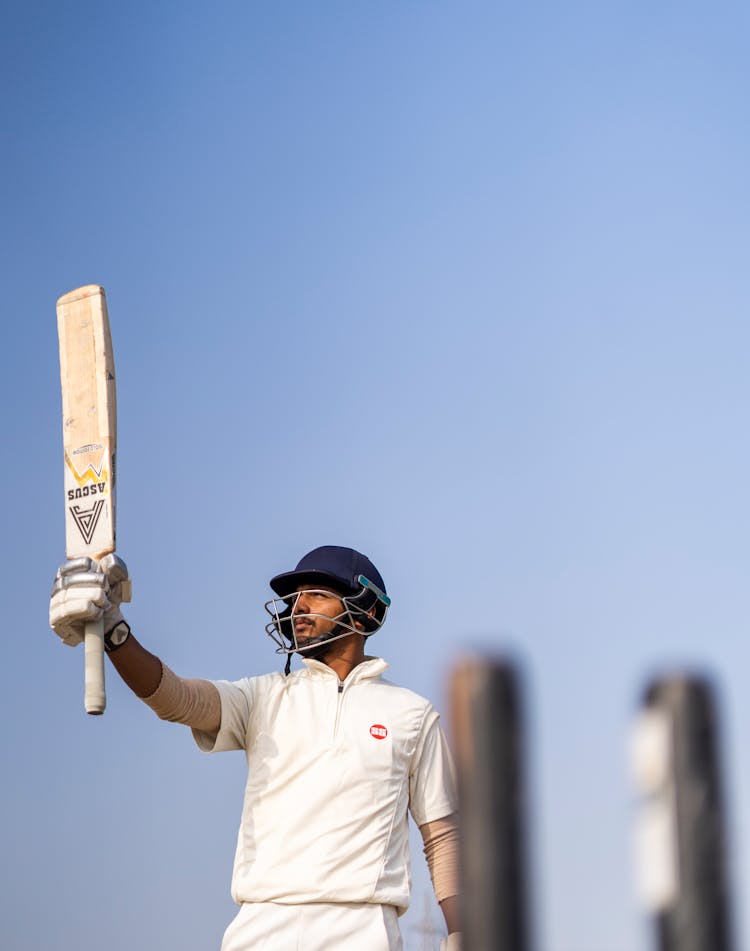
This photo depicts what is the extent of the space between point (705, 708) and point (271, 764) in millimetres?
3604

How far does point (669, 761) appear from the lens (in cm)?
117

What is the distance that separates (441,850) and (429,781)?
0.24m

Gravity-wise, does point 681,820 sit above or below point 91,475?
below

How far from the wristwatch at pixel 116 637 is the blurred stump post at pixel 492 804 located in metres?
3.36

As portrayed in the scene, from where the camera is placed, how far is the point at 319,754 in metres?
4.61

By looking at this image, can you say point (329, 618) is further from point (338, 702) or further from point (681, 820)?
point (681, 820)

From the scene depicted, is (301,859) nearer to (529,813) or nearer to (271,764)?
(271,764)

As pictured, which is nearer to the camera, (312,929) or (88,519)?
(312,929)

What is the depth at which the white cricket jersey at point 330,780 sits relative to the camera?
445cm

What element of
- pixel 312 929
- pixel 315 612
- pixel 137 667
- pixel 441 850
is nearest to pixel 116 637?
pixel 137 667

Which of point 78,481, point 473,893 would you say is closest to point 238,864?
point 78,481

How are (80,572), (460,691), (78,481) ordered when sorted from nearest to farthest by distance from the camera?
1. (460,691)
2. (80,572)
3. (78,481)

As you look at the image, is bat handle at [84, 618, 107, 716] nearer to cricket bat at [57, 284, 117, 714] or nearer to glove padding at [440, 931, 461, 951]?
cricket bat at [57, 284, 117, 714]

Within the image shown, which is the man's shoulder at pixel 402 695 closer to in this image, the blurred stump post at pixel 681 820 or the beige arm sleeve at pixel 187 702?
the beige arm sleeve at pixel 187 702
